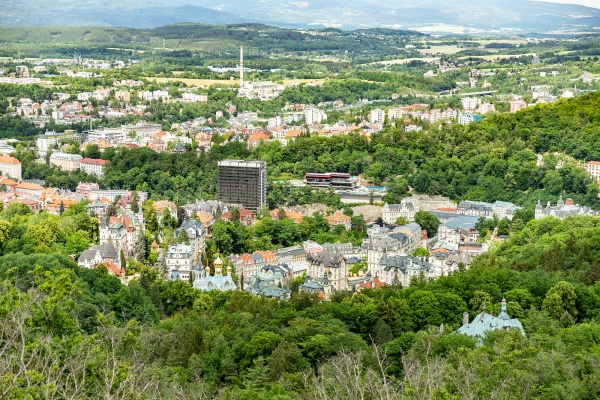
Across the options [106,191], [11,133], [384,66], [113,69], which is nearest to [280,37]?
[384,66]

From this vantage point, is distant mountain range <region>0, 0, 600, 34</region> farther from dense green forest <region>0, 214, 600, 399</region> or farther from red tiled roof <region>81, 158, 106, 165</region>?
dense green forest <region>0, 214, 600, 399</region>

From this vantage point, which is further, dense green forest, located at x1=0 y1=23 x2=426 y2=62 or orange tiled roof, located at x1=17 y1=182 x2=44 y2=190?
dense green forest, located at x1=0 y1=23 x2=426 y2=62

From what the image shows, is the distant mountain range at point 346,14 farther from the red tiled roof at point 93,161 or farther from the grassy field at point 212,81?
the red tiled roof at point 93,161

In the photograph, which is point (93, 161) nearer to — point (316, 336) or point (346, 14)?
point (316, 336)

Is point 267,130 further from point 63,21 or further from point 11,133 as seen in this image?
point 63,21

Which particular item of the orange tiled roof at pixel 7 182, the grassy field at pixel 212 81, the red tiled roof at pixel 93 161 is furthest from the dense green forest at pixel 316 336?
the grassy field at pixel 212 81

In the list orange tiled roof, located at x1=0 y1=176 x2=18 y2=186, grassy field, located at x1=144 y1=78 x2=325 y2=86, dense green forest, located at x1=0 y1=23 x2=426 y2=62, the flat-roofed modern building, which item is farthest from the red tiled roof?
dense green forest, located at x1=0 y1=23 x2=426 y2=62
